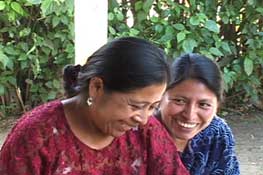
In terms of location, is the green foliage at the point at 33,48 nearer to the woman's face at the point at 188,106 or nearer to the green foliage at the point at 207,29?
the green foliage at the point at 207,29

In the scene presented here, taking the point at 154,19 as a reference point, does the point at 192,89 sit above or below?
above

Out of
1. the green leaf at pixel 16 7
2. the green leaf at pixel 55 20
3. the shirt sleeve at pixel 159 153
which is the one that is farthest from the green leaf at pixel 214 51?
the shirt sleeve at pixel 159 153

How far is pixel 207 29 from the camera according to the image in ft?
14.6

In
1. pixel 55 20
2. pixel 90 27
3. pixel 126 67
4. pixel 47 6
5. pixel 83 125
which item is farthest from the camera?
pixel 55 20

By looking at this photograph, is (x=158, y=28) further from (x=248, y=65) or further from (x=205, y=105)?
(x=205, y=105)

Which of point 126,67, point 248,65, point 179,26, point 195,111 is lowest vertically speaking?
point 248,65

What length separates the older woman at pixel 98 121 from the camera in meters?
1.59

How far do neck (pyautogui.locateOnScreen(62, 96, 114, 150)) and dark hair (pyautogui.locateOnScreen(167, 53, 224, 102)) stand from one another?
1.38 feet

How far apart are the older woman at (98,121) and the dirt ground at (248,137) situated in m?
2.20

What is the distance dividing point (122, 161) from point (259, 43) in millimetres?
3116

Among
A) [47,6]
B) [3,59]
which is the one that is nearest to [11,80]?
[3,59]

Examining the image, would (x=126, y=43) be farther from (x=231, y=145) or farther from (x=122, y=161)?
(x=231, y=145)

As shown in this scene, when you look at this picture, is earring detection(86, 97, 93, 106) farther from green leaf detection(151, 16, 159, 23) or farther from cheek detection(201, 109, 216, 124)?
green leaf detection(151, 16, 159, 23)

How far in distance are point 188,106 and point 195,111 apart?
0.03m
